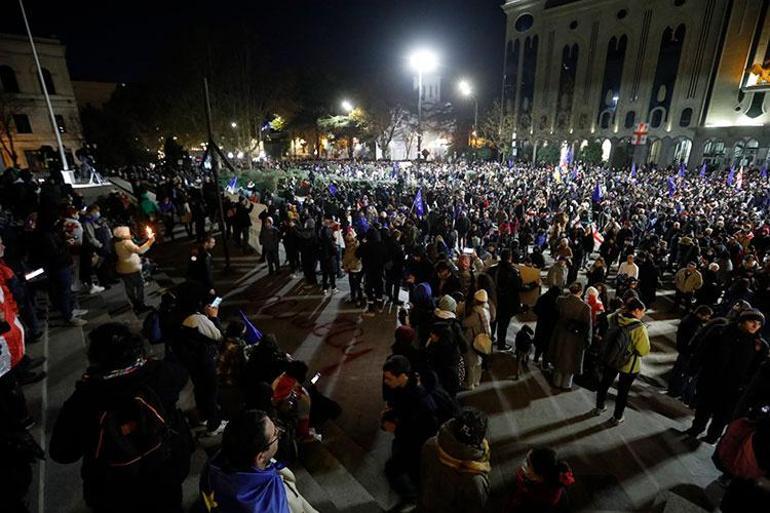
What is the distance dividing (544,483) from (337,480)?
2218 mm

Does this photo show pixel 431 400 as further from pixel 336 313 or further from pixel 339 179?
pixel 339 179

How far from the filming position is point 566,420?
5074 mm

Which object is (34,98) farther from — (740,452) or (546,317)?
(740,452)

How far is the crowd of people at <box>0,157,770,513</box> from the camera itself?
2.17 meters

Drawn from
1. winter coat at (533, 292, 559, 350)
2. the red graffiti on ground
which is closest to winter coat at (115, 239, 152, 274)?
the red graffiti on ground

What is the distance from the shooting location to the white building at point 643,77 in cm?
3566

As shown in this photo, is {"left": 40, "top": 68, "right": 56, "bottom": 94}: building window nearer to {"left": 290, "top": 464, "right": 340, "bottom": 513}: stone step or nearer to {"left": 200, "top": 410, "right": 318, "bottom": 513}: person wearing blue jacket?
{"left": 290, "top": 464, "right": 340, "bottom": 513}: stone step

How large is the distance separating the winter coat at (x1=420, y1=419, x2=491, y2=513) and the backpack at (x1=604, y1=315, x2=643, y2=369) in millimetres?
3014

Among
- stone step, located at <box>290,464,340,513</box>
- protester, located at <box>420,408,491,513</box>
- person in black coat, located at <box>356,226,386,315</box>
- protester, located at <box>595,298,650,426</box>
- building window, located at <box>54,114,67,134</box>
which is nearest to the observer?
protester, located at <box>420,408,491,513</box>

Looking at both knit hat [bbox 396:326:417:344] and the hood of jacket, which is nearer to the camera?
the hood of jacket

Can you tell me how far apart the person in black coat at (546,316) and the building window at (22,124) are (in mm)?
45481

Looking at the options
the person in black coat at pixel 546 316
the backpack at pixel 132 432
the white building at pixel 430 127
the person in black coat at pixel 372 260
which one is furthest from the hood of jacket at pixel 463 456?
the white building at pixel 430 127

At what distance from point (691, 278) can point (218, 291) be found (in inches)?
422

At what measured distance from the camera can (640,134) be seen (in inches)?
1687
